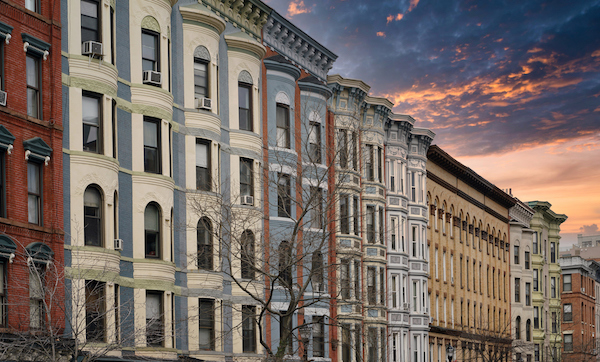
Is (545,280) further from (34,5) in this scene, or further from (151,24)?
(34,5)

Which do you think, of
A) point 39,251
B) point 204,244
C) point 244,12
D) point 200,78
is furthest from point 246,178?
point 39,251

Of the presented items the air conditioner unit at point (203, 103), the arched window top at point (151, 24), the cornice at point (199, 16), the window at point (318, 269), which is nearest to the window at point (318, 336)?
the window at point (318, 269)

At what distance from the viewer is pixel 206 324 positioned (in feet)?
120

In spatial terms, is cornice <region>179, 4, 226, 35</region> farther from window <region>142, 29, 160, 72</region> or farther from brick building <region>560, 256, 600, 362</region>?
brick building <region>560, 256, 600, 362</region>

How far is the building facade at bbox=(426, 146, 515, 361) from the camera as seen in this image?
66.2 m

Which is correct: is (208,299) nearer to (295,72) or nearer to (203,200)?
(203,200)

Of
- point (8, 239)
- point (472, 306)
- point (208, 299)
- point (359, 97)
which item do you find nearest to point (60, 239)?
point (8, 239)

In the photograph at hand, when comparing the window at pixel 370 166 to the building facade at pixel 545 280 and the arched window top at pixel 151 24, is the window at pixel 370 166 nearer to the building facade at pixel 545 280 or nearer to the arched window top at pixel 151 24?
the arched window top at pixel 151 24

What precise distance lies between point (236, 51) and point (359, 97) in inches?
543

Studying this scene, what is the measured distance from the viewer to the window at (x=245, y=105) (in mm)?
40750

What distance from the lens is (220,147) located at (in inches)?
1513

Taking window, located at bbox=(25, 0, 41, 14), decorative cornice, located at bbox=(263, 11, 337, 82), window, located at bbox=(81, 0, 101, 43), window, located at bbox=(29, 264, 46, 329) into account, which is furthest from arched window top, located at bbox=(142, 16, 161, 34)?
window, located at bbox=(29, 264, 46, 329)

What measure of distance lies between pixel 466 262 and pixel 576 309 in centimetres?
3866

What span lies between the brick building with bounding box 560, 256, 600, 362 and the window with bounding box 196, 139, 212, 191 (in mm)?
73372
